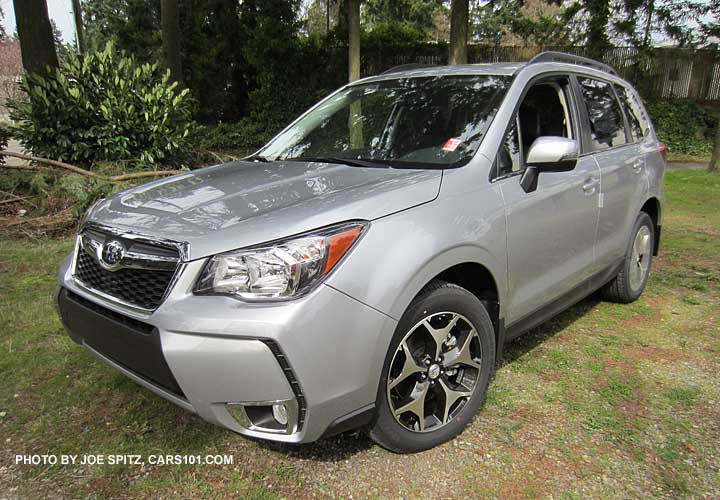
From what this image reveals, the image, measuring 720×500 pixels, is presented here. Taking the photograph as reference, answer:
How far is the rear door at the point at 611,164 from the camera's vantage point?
139 inches

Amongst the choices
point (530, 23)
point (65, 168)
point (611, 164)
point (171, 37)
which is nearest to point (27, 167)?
point (65, 168)

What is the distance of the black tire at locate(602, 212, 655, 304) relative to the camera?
409 cm

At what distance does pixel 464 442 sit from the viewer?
258cm

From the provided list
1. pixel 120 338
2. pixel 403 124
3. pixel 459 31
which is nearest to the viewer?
pixel 120 338

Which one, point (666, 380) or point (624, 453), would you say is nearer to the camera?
point (624, 453)

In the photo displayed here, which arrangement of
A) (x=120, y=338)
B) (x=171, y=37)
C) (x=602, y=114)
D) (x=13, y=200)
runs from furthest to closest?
(x=171, y=37)
(x=13, y=200)
(x=602, y=114)
(x=120, y=338)

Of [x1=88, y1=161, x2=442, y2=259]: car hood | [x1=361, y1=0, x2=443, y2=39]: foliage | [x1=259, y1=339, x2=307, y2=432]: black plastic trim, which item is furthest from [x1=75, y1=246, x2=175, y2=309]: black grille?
[x1=361, y1=0, x2=443, y2=39]: foliage

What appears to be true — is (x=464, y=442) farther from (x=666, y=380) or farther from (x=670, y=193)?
(x=670, y=193)

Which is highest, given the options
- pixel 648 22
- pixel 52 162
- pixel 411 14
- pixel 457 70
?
pixel 411 14

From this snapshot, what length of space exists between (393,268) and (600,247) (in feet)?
6.81

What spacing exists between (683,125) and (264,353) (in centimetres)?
1826

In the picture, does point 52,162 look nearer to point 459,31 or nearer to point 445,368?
point 445,368

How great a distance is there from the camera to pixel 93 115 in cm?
746

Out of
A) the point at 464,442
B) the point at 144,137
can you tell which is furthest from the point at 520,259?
the point at 144,137
